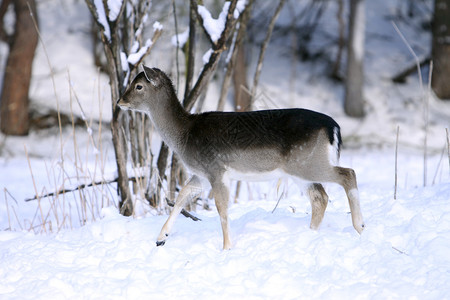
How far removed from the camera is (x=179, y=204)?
13.0 feet

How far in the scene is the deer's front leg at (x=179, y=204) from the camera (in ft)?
12.9

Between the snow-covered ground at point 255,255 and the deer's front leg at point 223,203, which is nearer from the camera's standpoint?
the snow-covered ground at point 255,255

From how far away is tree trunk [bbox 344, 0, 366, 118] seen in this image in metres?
13.1

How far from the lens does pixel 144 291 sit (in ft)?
11.0

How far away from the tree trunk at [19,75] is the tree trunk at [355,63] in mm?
6598

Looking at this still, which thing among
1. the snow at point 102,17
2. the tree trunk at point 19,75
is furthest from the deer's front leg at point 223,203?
the tree trunk at point 19,75

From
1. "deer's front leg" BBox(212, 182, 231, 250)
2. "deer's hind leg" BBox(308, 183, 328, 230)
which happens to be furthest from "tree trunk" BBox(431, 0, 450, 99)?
"deer's front leg" BBox(212, 182, 231, 250)

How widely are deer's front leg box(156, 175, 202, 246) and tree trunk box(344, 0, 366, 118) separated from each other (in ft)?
32.4

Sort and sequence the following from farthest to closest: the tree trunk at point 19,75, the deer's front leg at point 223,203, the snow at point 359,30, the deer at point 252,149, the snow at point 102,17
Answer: the snow at point 359,30
the tree trunk at point 19,75
the snow at point 102,17
the deer's front leg at point 223,203
the deer at point 252,149

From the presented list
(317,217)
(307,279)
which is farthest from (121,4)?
(307,279)

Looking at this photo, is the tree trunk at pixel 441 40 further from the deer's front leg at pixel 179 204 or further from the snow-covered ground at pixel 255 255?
the deer's front leg at pixel 179 204

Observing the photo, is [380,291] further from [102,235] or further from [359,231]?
[102,235]

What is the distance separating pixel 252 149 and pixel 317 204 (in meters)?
0.63

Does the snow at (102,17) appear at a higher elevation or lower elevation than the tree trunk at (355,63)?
higher
